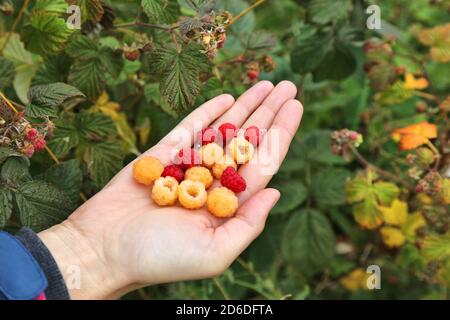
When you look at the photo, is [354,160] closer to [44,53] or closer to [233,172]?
[233,172]

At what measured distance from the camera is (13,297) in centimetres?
112

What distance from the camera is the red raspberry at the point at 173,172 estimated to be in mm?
1412

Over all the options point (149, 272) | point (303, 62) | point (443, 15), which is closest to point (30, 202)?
point (149, 272)

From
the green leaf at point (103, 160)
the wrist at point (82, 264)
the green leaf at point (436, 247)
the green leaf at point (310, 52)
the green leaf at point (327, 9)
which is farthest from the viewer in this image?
the green leaf at point (310, 52)

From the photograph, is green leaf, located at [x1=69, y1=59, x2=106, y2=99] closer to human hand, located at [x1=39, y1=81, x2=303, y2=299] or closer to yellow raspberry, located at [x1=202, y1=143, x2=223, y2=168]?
human hand, located at [x1=39, y1=81, x2=303, y2=299]

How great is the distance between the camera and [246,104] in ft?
5.23

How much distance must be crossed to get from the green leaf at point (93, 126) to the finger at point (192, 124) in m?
0.14

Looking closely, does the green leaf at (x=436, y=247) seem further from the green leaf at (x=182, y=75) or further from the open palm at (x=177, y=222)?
the green leaf at (x=182, y=75)

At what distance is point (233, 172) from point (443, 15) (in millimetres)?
1575

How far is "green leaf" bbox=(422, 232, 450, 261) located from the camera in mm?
1625

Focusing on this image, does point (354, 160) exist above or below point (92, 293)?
below

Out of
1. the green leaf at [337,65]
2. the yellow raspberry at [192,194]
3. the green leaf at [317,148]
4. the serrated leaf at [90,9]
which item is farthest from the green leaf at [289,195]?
the serrated leaf at [90,9]


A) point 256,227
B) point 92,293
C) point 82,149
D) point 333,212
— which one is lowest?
point 333,212

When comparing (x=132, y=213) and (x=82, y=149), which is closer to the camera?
(x=132, y=213)
